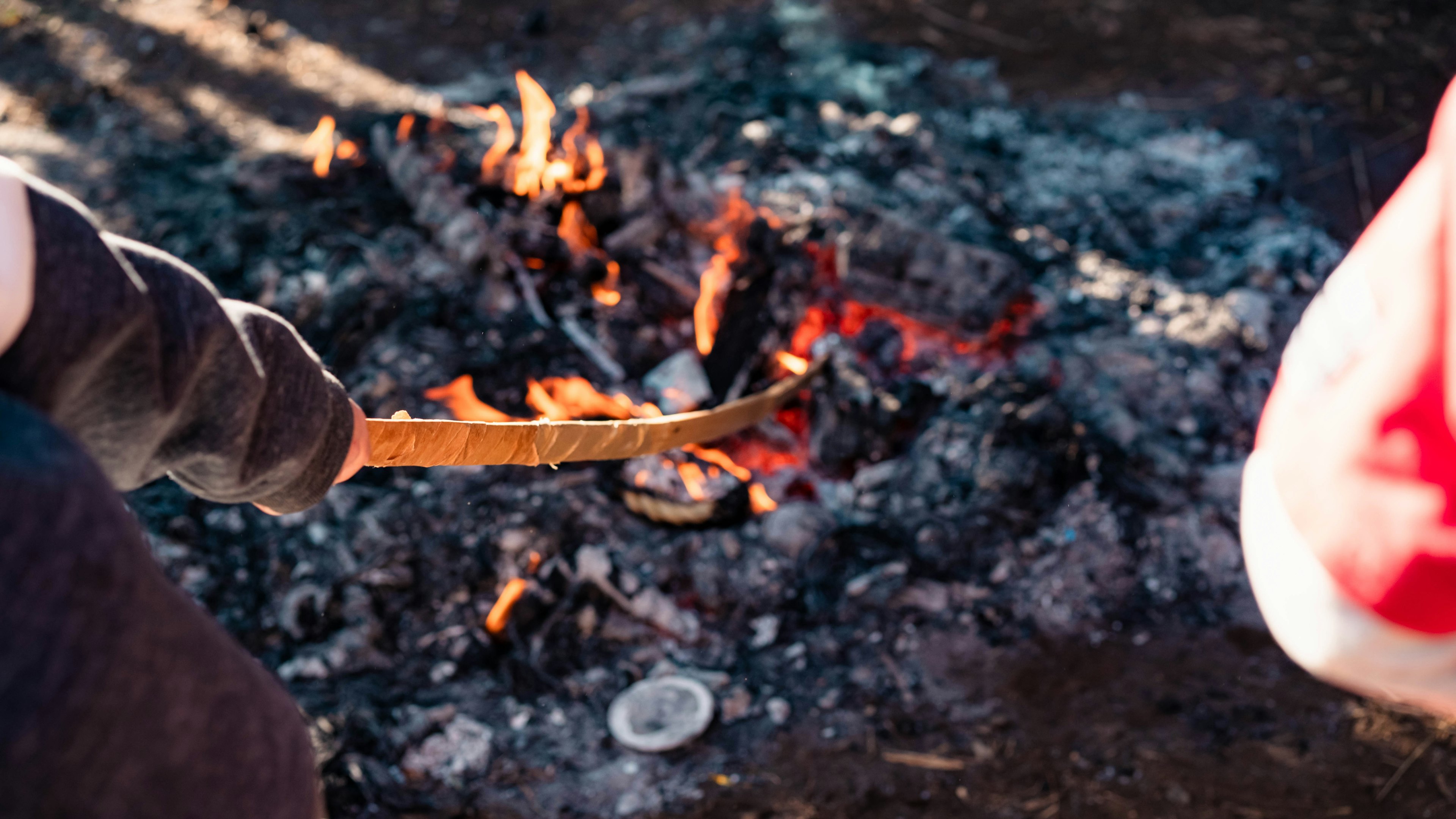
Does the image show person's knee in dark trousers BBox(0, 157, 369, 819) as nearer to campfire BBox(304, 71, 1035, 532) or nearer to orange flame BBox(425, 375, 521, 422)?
campfire BBox(304, 71, 1035, 532)

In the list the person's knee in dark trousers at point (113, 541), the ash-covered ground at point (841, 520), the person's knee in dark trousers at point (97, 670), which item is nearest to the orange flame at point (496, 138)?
the ash-covered ground at point (841, 520)

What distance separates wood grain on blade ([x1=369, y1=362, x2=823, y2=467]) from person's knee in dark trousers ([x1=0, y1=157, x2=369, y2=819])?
407 millimetres

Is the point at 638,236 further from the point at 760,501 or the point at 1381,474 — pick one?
the point at 1381,474

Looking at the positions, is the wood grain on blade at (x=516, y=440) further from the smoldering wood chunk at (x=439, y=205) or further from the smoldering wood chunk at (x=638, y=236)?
→ the smoldering wood chunk at (x=439, y=205)

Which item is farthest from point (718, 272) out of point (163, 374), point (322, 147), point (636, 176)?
point (163, 374)

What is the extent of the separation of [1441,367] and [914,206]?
3559 mm

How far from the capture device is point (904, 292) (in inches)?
150

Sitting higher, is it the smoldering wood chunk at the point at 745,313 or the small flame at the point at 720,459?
the smoldering wood chunk at the point at 745,313

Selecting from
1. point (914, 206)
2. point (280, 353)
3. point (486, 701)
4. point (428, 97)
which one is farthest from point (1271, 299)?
point (428, 97)

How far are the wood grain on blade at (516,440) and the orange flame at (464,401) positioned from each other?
120 centimetres

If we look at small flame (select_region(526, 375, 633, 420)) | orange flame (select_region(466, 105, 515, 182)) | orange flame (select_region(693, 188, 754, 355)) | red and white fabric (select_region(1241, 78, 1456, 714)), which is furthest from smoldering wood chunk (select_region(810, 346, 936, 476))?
red and white fabric (select_region(1241, 78, 1456, 714))

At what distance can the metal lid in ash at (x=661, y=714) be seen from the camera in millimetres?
2668

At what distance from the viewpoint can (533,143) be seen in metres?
4.45

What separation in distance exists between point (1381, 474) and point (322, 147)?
16.9ft
